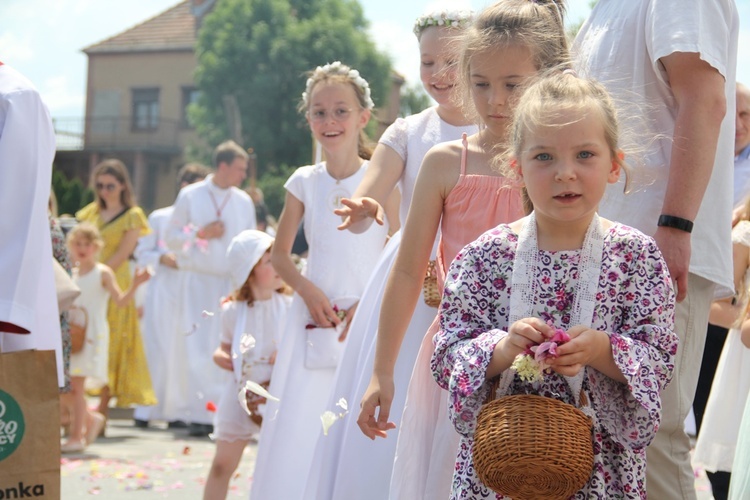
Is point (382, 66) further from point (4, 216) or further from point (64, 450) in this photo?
point (4, 216)

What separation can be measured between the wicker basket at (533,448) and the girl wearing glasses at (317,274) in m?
2.69

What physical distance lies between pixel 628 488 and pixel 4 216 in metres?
2.21

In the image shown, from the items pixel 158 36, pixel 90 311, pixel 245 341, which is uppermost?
pixel 158 36

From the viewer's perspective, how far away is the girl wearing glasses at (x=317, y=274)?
18.4 feet

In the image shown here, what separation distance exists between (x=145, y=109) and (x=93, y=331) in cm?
5491

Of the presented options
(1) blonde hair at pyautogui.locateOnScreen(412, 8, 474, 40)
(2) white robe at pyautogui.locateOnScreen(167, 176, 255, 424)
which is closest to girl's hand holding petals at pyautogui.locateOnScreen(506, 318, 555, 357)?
(1) blonde hair at pyautogui.locateOnScreen(412, 8, 474, 40)

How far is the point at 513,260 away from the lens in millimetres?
3240

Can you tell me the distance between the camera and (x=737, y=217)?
6078mm

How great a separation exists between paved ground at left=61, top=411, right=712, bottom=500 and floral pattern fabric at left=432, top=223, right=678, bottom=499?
14.5ft

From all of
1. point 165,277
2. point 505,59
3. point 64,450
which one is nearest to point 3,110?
point 505,59

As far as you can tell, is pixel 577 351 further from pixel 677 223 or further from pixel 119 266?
pixel 119 266

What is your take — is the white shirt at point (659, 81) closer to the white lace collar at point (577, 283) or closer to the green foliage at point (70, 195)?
the white lace collar at point (577, 283)

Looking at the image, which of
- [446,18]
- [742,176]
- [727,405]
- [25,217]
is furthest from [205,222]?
[25,217]

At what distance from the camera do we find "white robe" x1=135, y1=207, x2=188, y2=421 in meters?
11.3
